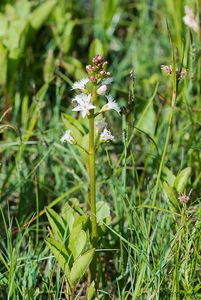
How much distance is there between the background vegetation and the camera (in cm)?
170

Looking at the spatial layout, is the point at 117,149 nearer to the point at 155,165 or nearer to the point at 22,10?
the point at 155,165

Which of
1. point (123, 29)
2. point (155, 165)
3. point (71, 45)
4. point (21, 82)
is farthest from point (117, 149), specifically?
point (123, 29)

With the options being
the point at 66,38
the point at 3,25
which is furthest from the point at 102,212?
the point at 66,38

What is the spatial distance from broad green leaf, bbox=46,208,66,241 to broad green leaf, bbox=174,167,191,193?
41 centimetres

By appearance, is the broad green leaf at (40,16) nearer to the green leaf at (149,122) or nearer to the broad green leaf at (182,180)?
the green leaf at (149,122)

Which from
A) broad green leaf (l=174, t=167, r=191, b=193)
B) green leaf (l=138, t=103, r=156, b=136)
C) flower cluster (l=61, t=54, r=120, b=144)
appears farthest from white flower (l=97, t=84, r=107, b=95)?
green leaf (l=138, t=103, r=156, b=136)

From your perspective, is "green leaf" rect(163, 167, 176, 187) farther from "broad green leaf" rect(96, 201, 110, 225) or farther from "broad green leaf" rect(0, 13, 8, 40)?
"broad green leaf" rect(0, 13, 8, 40)

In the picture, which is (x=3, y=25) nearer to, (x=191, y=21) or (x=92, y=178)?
(x=191, y=21)

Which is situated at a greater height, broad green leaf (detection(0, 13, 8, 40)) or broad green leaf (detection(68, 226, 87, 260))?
broad green leaf (detection(0, 13, 8, 40))

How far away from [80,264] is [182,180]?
0.49 meters

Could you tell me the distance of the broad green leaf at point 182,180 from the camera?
6.14 feet

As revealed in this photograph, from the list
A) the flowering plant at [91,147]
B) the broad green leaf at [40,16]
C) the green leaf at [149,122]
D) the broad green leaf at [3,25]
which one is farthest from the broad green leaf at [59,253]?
the broad green leaf at [40,16]

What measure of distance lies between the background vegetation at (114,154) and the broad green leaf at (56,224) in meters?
0.10

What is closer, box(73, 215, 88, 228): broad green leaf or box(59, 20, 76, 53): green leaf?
box(73, 215, 88, 228): broad green leaf
